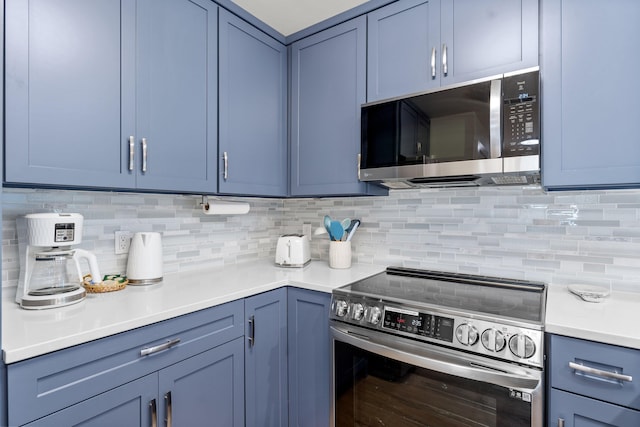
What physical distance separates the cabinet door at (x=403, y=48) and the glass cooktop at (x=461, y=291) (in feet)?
3.19

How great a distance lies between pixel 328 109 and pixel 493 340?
1431 mm

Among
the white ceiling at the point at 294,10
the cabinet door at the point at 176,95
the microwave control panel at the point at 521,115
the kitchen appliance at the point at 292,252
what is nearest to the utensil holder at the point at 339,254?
the kitchen appliance at the point at 292,252

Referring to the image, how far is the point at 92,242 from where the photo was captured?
152cm

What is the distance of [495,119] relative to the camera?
4.42 feet

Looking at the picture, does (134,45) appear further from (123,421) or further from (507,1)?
(507,1)

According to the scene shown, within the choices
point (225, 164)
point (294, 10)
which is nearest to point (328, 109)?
point (294, 10)

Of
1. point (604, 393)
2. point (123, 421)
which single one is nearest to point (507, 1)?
point (604, 393)

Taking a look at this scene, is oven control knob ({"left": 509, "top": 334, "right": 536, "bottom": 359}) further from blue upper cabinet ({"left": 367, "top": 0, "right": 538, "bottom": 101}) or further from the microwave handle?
blue upper cabinet ({"left": 367, "top": 0, "right": 538, "bottom": 101})

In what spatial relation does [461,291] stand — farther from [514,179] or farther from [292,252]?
[292,252]

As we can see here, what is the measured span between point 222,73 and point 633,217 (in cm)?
204

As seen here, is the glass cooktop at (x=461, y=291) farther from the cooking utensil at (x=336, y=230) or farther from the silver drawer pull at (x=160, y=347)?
the silver drawer pull at (x=160, y=347)

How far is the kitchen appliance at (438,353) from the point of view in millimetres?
1062

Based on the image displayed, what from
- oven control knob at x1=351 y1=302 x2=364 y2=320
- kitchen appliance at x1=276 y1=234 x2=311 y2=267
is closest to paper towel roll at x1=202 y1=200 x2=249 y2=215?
kitchen appliance at x1=276 y1=234 x2=311 y2=267

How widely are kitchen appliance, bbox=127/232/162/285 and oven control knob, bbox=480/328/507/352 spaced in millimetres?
1462
